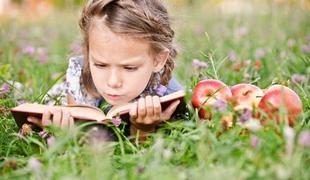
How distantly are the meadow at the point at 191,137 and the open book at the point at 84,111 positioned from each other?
80mm

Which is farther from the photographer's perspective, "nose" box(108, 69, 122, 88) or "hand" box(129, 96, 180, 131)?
"nose" box(108, 69, 122, 88)

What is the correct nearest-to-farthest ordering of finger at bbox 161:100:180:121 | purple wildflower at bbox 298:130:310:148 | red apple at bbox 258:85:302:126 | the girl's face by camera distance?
purple wildflower at bbox 298:130:310:148 < red apple at bbox 258:85:302:126 < finger at bbox 161:100:180:121 < the girl's face

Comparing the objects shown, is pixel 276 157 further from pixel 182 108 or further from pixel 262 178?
pixel 182 108

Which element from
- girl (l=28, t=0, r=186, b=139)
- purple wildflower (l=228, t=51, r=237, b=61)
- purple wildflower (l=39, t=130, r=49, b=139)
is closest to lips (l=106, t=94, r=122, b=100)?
girl (l=28, t=0, r=186, b=139)

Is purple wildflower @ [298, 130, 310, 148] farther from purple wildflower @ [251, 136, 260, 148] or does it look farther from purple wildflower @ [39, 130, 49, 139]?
purple wildflower @ [39, 130, 49, 139]

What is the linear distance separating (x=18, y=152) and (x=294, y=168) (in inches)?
50.6

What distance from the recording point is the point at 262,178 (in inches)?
75.2

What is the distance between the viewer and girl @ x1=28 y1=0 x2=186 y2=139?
272cm

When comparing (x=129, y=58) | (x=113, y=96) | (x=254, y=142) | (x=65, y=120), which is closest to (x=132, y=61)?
(x=129, y=58)

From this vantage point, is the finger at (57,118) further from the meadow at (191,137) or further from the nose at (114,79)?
the nose at (114,79)

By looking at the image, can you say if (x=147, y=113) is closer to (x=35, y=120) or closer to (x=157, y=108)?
(x=157, y=108)

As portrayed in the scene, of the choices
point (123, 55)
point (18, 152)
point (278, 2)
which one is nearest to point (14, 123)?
point (18, 152)

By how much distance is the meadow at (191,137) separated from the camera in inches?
78.4

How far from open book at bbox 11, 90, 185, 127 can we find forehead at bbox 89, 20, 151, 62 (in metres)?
0.24
